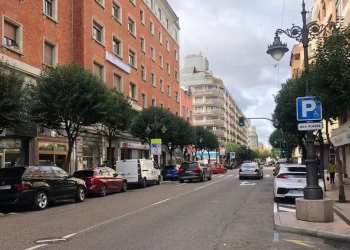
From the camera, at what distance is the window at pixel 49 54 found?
86.5 ft

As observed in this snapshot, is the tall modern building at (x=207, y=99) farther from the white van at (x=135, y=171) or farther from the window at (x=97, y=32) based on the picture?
the white van at (x=135, y=171)

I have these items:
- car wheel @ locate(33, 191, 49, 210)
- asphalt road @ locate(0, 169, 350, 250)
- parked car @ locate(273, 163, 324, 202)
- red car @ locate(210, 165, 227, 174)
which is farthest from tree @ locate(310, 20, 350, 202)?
red car @ locate(210, 165, 227, 174)

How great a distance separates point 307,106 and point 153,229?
18.0ft

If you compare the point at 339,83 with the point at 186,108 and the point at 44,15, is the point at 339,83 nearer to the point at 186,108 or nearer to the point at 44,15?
the point at 44,15

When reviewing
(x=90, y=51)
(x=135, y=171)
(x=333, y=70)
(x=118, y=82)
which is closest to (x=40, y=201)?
(x=333, y=70)

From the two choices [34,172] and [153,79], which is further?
[153,79]

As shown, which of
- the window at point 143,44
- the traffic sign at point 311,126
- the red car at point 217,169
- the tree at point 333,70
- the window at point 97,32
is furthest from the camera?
the red car at point 217,169

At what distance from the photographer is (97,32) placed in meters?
33.4

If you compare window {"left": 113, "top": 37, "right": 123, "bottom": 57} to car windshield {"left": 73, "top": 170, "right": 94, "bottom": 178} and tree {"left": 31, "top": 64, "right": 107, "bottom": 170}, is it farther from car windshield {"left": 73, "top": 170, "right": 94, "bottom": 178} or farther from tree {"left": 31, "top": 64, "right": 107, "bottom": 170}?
car windshield {"left": 73, "top": 170, "right": 94, "bottom": 178}

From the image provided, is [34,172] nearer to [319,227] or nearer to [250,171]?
[319,227]

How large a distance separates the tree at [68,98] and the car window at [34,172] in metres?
5.15

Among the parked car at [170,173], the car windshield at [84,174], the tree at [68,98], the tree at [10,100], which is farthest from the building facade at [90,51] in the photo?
the tree at [10,100]

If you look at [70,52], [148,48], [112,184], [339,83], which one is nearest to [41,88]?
[112,184]

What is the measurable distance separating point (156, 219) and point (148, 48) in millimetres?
36909
